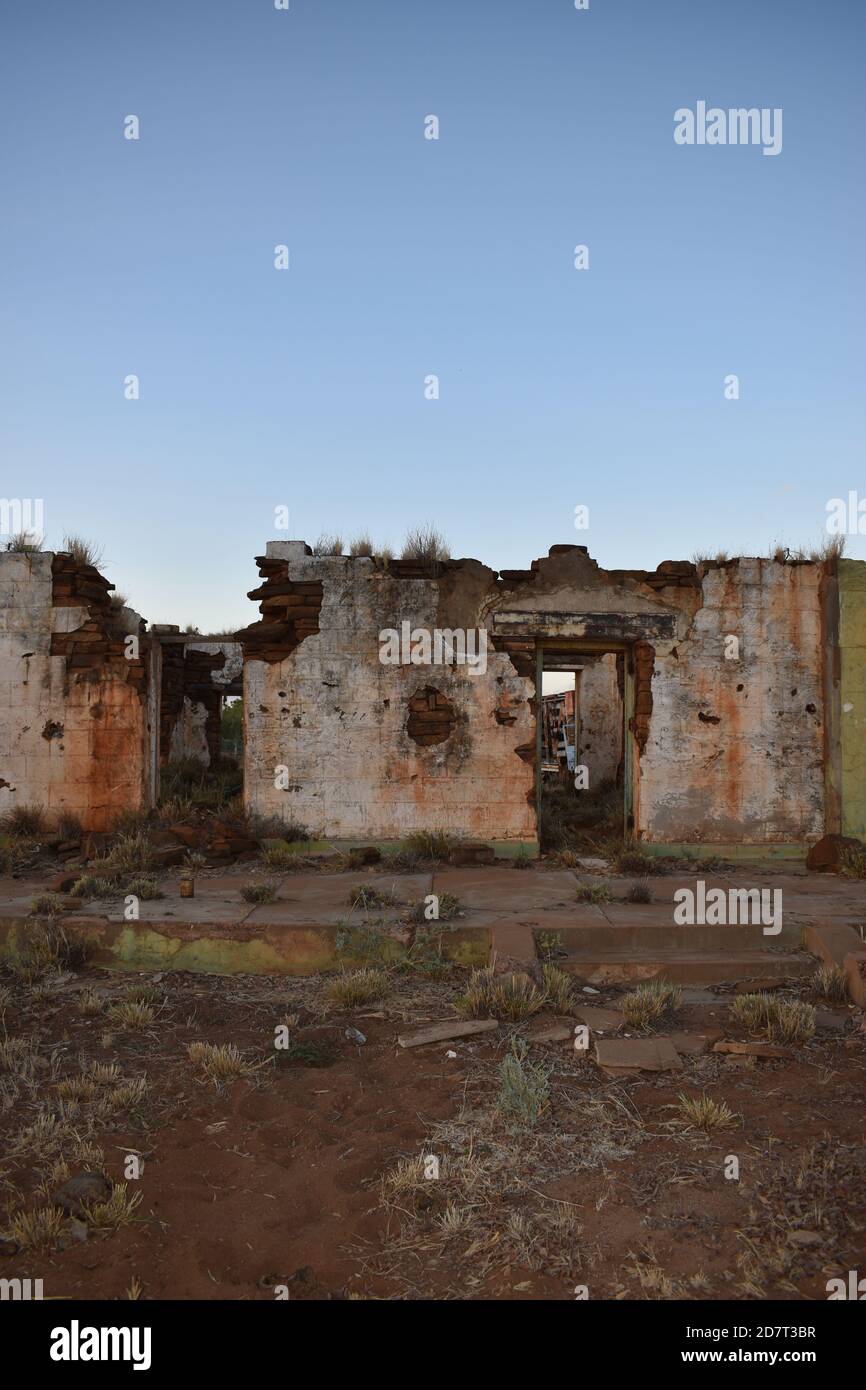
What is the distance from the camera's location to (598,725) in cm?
1756

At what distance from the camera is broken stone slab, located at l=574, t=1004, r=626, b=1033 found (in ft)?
17.6

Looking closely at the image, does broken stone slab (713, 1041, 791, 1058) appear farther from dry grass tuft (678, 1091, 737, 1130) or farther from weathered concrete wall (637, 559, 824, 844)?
weathered concrete wall (637, 559, 824, 844)

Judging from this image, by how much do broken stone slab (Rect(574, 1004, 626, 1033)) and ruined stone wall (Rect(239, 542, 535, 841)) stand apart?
16.1ft

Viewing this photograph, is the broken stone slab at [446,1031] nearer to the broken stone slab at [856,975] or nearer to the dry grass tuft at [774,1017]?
the dry grass tuft at [774,1017]

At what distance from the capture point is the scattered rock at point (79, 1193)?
11.8ft

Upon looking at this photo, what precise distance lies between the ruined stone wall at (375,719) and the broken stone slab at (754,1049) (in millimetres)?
5530

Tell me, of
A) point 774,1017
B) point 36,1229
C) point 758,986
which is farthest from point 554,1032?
point 36,1229

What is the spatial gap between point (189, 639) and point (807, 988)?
8855 mm

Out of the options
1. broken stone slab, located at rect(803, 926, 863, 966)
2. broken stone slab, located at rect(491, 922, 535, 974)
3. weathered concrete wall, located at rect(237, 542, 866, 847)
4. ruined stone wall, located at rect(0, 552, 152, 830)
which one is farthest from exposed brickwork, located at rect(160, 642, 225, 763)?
broken stone slab, located at rect(803, 926, 863, 966)

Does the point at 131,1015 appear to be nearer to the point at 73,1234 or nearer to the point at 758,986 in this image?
the point at 73,1234

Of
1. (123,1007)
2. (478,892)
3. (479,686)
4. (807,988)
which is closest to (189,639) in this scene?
(479,686)

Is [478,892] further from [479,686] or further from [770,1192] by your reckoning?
[770,1192]

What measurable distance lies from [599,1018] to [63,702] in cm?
Answer: 827

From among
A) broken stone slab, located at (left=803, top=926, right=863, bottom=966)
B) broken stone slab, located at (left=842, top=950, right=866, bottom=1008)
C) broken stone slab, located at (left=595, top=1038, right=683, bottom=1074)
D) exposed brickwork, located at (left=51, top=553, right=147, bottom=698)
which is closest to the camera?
broken stone slab, located at (left=595, top=1038, right=683, bottom=1074)
